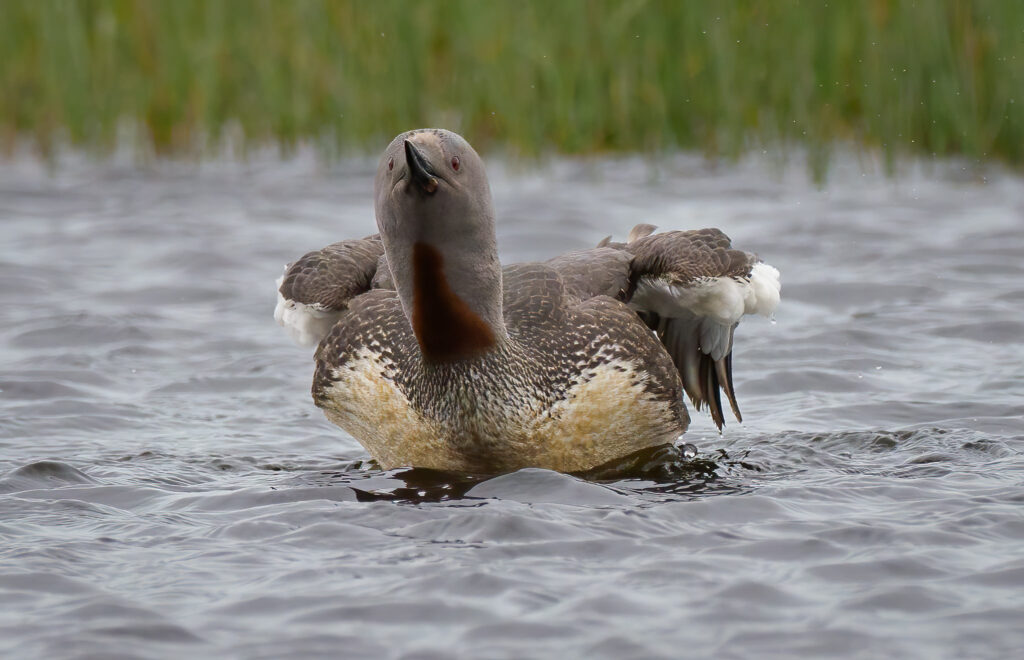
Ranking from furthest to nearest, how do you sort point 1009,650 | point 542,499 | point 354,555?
1. point 542,499
2. point 354,555
3. point 1009,650

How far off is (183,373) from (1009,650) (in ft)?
Answer: 17.1

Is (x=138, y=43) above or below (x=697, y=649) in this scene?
above

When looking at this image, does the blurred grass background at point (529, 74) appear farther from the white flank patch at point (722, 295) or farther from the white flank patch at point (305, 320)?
the white flank patch at point (305, 320)

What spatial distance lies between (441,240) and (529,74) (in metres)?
5.83

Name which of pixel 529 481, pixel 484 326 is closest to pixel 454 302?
pixel 484 326

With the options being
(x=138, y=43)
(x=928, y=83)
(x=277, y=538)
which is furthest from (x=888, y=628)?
(x=138, y=43)

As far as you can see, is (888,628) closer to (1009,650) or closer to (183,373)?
(1009,650)

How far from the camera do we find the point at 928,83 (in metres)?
10.4

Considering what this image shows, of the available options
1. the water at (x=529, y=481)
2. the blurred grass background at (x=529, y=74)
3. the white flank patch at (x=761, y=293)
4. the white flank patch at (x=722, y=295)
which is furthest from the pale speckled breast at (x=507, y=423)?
the blurred grass background at (x=529, y=74)

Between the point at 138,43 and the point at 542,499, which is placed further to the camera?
the point at 138,43

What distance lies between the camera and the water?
4.10m

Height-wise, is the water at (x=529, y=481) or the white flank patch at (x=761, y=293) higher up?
the white flank patch at (x=761, y=293)

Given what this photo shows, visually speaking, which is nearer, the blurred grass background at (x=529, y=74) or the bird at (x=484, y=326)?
the bird at (x=484, y=326)

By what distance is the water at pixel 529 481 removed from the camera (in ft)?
13.4
